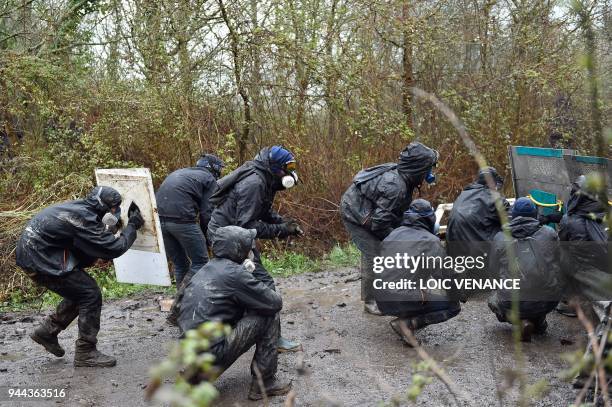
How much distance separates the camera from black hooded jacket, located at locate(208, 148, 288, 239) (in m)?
6.70

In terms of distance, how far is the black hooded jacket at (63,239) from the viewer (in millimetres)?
6375

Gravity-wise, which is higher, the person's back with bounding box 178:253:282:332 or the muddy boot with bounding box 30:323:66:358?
the person's back with bounding box 178:253:282:332

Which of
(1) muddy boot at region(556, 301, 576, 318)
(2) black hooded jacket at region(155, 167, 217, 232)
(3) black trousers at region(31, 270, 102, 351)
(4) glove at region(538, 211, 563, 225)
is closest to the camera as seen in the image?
(3) black trousers at region(31, 270, 102, 351)

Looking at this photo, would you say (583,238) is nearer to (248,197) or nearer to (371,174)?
(371,174)

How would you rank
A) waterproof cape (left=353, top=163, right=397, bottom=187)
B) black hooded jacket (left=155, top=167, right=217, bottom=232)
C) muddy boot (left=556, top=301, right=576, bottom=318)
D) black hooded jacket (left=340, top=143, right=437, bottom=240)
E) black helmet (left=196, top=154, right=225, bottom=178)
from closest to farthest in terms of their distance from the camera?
black hooded jacket (left=340, top=143, right=437, bottom=240), waterproof cape (left=353, top=163, right=397, bottom=187), muddy boot (left=556, top=301, right=576, bottom=318), black hooded jacket (left=155, top=167, right=217, bottom=232), black helmet (left=196, top=154, right=225, bottom=178)

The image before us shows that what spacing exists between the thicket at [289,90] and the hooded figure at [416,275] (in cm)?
542

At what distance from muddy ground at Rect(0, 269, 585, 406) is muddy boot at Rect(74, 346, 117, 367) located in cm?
6

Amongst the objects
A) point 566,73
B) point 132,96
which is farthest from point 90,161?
point 566,73

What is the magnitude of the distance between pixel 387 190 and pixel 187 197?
7.11 ft

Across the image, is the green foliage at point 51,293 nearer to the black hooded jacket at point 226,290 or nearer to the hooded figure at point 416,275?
the hooded figure at point 416,275

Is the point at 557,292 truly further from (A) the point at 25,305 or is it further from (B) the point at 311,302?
(A) the point at 25,305

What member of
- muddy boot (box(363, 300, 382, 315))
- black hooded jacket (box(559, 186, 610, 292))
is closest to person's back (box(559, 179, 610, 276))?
black hooded jacket (box(559, 186, 610, 292))

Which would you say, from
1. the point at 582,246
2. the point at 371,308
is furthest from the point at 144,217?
the point at 582,246

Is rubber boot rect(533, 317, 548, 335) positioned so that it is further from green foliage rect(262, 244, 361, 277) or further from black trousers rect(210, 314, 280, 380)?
green foliage rect(262, 244, 361, 277)
